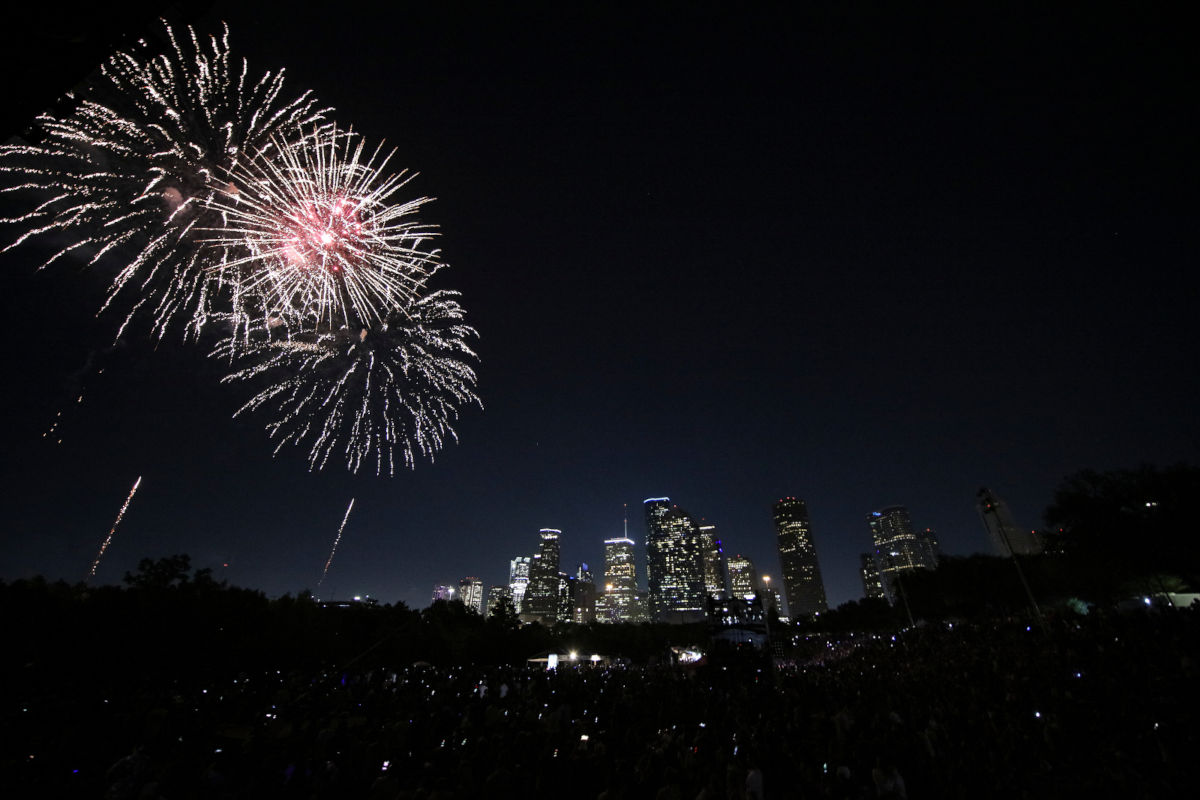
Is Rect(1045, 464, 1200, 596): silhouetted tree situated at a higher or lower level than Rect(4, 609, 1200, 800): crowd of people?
higher

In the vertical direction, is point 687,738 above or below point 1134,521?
below

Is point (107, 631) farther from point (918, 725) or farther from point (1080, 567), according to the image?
point (1080, 567)

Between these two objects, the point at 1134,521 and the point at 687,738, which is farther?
the point at 1134,521

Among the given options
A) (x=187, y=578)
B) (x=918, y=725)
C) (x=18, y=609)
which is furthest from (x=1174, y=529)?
(x=187, y=578)

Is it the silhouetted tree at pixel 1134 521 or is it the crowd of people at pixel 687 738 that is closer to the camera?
the crowd of people at pixel 687 738

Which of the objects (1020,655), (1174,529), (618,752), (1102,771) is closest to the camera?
(1102,771)

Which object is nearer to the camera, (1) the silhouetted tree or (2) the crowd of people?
(2) the crowd of people

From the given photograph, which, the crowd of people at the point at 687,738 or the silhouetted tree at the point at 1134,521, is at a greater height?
the silhouetted tree at the point at 1134,521

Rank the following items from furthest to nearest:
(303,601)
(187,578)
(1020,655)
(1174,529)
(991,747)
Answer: (187,578), (303,601), (1174,529), (1020,655), (991,747)
